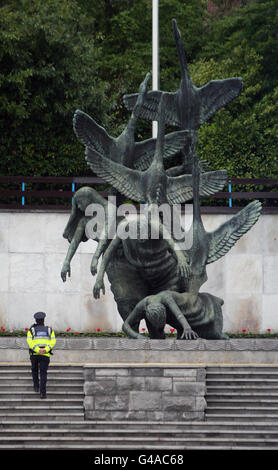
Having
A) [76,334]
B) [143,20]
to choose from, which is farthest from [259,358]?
[143,20]

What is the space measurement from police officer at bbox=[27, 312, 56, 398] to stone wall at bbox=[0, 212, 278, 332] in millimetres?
9925

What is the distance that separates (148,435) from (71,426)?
3.71 feet

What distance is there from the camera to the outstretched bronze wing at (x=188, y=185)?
1997 centimetres

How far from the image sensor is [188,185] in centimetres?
2017

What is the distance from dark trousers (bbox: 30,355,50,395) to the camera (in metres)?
16.5

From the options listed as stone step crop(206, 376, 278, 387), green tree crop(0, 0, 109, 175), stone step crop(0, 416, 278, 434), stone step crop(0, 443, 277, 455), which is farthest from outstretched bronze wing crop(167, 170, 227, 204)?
green tree crop(0, 0, 109, 175)

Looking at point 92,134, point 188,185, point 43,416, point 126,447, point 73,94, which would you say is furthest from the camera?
point 73,94

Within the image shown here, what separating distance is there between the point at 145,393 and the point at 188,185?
4948mm

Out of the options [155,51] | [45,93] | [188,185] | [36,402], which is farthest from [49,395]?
[45,93]

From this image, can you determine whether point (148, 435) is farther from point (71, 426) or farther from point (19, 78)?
point (19, 78)

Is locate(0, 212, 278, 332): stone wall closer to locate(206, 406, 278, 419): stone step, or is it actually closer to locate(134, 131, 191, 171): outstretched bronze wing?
locate(134, 131, 191, 171): outstretched bronze wing

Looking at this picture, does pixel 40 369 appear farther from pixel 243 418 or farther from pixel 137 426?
pixel 243 418

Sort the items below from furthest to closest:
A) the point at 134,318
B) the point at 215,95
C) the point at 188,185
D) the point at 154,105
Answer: the point at 154,105 → the point at 215,95 → the point at 188,185 → the point at 134,318
